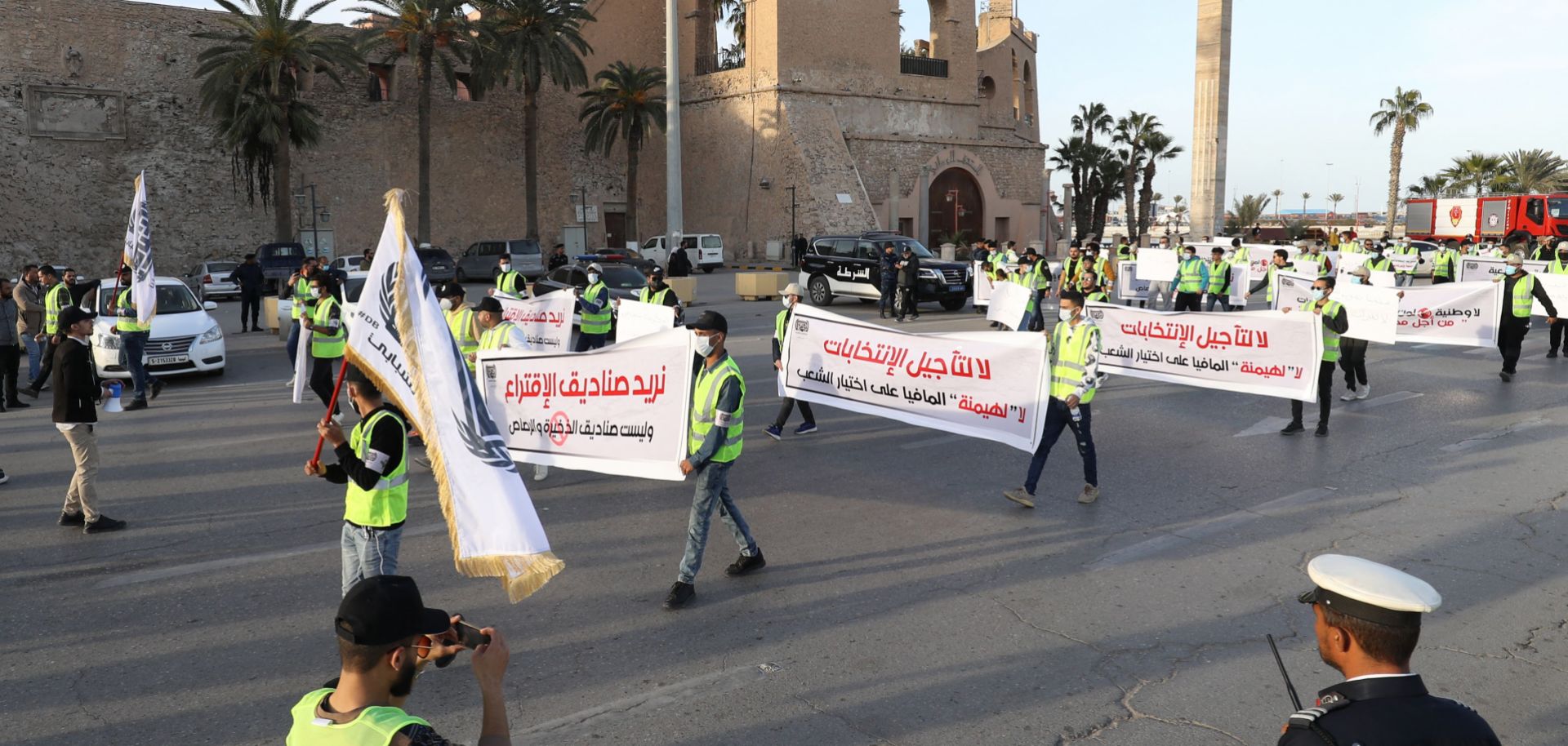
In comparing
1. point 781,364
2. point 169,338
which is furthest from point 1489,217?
point 169,338

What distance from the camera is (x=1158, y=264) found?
2402cm

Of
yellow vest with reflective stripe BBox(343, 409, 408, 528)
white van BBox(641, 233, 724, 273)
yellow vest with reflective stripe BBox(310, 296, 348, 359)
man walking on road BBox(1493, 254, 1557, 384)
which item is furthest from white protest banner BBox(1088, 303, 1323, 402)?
white van BBox(641, 233, 724, 273)

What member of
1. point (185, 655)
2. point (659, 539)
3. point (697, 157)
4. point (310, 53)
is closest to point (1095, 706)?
point (659, 539)

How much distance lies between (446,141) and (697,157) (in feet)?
39.0

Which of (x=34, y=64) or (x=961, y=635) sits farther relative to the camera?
(x=34, y=64)

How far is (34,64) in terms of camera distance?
37875 mm

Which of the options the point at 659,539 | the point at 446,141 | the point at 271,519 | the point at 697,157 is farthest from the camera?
the point at 697,157

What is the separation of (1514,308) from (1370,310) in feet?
8.94

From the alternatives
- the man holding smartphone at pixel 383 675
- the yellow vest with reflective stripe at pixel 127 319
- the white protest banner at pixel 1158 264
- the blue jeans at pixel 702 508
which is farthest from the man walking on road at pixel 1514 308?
the yellow vest with reflective stripe at pixel 127 319

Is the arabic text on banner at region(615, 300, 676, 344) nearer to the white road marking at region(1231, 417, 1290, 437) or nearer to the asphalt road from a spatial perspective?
the asphalt road

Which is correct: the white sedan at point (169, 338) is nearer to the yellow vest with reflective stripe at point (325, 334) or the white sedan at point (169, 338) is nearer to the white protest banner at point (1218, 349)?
the yellow vest with reflective stripe at point (325, 334)

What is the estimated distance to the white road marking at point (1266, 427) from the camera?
1170cm

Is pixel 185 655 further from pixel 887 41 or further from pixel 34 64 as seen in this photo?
pixel 887 41

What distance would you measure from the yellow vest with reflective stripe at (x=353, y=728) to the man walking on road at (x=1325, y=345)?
1114 centimetres
